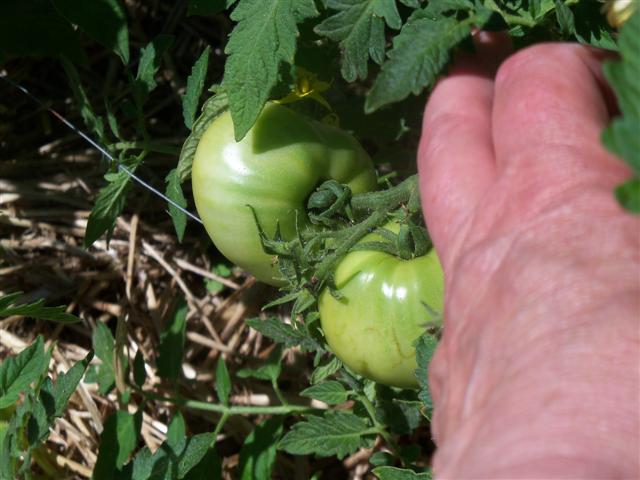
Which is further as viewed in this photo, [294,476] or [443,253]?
[294,476]

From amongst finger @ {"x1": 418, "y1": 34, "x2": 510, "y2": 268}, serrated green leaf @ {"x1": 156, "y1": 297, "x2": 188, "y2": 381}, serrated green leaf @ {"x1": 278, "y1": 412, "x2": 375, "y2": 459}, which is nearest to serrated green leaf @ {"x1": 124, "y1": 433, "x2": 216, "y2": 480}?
serrated green leaf @ {"x1": 278, "y1": 412, "x2": 375, "y2": 459}

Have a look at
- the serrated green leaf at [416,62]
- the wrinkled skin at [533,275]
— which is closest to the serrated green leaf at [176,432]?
the wrinkled skin at [533,275]

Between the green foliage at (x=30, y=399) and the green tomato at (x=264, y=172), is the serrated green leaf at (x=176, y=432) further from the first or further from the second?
the green tomato at (x=264, y=172)

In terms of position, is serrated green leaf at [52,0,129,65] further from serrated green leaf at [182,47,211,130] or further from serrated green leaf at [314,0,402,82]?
serrated green leaf at [314,0,402,82]

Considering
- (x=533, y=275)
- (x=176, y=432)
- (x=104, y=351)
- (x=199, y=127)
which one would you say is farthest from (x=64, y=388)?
(x=533, y=275)

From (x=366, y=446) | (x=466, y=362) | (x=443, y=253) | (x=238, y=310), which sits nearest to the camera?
(x=466, y=362)

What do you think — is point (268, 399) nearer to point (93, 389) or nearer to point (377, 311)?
point (93, 389)

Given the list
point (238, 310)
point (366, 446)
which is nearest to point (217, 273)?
point (238, 310)

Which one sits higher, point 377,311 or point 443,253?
point 443,253
